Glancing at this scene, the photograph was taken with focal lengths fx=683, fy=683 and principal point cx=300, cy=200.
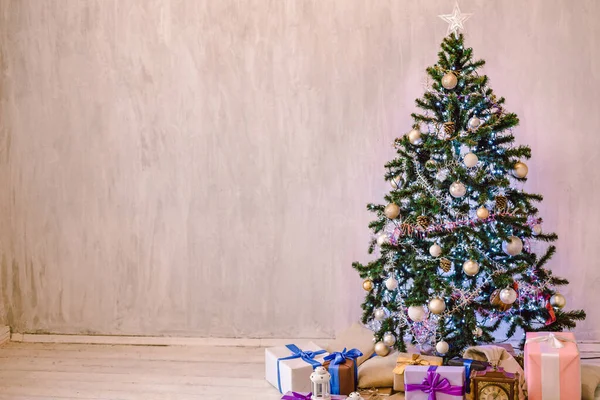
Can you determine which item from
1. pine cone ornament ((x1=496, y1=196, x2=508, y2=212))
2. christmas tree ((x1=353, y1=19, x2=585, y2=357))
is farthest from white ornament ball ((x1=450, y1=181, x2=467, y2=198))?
pine cone ornament ((x1=496, y1=196, x2=508, y2=212))

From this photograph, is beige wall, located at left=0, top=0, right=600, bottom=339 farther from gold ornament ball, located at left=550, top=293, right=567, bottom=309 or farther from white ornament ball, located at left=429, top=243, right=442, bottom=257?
white ornament ball, located at left=429, top=243, right=442, bottom=257

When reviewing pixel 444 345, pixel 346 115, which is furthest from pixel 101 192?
pixel 444 345

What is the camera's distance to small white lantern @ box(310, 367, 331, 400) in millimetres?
2539

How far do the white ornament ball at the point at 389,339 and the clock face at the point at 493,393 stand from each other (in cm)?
46

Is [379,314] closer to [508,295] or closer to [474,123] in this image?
[508,295]

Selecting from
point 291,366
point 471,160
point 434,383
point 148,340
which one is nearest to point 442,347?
point 434,383

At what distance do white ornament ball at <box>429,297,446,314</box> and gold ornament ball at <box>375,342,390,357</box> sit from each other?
279 mm

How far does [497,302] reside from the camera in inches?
108

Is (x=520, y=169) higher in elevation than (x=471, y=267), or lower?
higher

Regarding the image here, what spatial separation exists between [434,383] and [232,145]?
159cm

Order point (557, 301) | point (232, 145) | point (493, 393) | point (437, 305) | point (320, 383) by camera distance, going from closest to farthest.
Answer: point (493, 393), point (320, 383), point (437, 305), point (557, 301), point (232, 145)

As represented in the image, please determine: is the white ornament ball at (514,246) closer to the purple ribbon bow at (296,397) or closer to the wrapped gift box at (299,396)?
the wrapped gift box at (299,396)

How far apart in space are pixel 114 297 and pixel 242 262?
2.38 ft

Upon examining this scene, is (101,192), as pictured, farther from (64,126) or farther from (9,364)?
(9,364)
